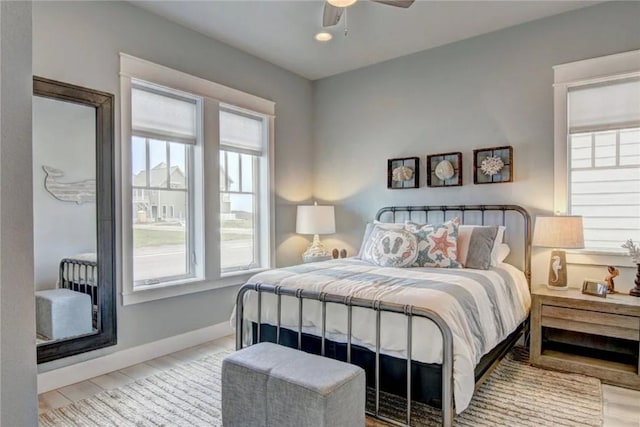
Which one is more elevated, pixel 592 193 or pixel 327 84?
pixel 327 84

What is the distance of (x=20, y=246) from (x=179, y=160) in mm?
3009

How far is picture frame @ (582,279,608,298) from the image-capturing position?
112 inches

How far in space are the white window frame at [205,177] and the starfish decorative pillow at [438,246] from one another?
73.4 inches

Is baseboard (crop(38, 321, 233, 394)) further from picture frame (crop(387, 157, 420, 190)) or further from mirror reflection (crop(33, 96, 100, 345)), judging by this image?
picture frame (crop(387, 157, 420, 190))

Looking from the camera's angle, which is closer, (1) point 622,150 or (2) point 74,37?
(2) point 74,37

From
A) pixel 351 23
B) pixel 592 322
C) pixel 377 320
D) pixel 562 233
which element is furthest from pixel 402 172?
pixel 377 320

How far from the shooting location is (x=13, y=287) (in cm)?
72

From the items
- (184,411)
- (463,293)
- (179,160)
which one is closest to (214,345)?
(184,411)

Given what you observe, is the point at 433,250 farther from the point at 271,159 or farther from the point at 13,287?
the point at 13,287

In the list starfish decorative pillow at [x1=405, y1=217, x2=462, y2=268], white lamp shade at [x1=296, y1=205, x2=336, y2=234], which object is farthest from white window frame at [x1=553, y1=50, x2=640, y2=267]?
white lamp shade at [x1=296, y1=205, x2=336, y2=234]

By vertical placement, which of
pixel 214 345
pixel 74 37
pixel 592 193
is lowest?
pixel 214 345

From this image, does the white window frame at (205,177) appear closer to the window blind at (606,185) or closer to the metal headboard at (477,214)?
the metal headboard at (477,214)

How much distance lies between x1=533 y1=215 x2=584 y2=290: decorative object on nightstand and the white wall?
3.49m

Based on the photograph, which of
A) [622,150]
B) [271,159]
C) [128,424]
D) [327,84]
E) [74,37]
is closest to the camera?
[128,424]
